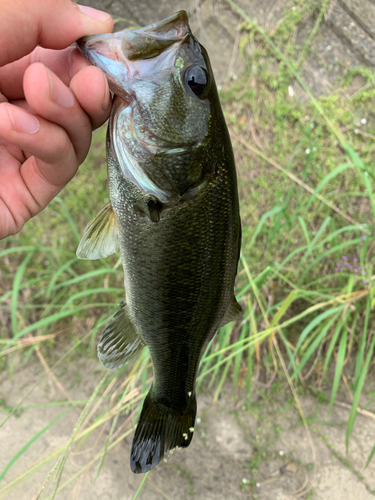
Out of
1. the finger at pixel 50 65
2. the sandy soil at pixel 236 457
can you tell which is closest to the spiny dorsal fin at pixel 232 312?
the finger at pixel 50 65

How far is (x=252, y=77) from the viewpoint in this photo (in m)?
2.47

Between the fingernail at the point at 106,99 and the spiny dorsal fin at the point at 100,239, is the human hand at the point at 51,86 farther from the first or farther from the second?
the spiny dorsal fin at the point at 100,239

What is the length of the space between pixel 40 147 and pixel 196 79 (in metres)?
0.43

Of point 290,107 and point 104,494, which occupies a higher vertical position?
point 290,107

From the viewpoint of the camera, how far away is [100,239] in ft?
3.02

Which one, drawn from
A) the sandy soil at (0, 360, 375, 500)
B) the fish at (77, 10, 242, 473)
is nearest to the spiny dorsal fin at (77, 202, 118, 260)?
the fish at (77, 10, 242, 473)

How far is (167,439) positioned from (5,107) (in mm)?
1149

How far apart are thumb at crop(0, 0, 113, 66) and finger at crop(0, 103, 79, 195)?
0.22 m

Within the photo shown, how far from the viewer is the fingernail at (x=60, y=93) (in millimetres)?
708

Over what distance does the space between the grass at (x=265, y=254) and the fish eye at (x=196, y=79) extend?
45.0 inches

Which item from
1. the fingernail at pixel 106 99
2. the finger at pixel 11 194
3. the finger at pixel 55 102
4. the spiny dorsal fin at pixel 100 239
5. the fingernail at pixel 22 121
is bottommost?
the finger at pixel 11 194

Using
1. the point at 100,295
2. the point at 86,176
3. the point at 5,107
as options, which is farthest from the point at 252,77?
the point at 5,107

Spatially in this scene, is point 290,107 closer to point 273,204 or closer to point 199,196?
point 273,204

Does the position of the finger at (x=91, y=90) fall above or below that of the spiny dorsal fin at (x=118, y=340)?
above
